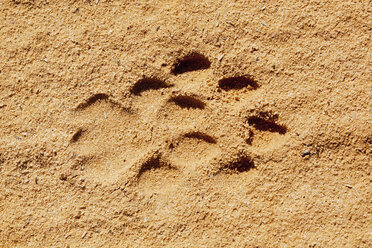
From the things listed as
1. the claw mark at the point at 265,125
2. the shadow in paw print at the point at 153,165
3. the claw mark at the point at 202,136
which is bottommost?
the shadow in paw print at the point at 153,165

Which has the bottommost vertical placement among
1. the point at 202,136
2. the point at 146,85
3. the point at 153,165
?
the point at 153,165

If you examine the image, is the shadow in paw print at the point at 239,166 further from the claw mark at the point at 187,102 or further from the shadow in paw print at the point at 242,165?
the claw mark at the point at 187,102

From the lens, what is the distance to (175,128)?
1.27 meters

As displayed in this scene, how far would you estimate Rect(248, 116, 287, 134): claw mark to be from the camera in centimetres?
124

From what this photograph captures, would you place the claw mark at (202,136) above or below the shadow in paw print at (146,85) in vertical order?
below

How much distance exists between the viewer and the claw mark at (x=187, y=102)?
4.16 ft

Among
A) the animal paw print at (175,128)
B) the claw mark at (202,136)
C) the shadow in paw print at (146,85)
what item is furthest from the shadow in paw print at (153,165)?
the shadow in paw print at (146,85)

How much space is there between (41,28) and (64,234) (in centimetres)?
77

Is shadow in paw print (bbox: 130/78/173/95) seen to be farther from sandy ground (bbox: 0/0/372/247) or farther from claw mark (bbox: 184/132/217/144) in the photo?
claw mark (bbox: 184/132/217/144)

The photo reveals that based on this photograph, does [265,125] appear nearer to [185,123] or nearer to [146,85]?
[185,123]

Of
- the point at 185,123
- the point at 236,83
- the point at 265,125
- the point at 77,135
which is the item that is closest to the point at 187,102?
the point at 185,123

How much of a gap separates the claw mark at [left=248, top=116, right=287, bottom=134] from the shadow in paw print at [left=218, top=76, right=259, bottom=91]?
4.6 inches

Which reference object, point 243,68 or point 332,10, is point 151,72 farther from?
point 332,10

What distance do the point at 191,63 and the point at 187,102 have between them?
0.47 ft
